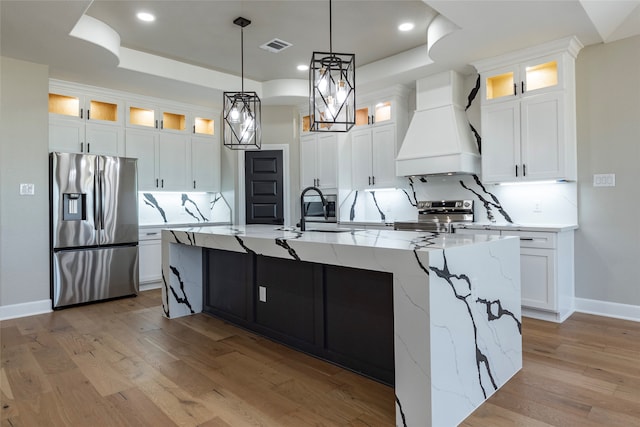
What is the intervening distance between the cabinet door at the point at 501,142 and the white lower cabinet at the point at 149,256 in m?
4.24

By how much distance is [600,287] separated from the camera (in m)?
3.75

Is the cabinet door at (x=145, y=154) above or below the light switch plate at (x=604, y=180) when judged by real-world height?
above

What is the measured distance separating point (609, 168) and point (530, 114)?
89 centimetres

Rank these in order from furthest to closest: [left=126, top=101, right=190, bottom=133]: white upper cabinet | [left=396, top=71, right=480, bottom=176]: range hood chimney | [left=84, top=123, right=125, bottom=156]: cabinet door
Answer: [left=126, top=101, right=190, bottom=133]: white upper cabinet, [left=84, top=123, right=125, bottom=156]: cabinet door, [left=396, top=71, right=480, bottom=176]: range hood chimney

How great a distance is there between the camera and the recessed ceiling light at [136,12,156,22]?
3.61 meters

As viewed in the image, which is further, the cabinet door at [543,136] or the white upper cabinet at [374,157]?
the white upper cabinet at [374,157]

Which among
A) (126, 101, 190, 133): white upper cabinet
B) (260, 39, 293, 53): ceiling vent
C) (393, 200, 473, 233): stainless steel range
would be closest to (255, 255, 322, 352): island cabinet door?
(393, 200, 473, 233): stainless steel range

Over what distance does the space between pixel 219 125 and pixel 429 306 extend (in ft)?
17.9

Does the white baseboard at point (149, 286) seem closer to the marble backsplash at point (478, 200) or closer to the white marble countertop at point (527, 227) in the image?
the marble backsplash at point (478, 200)

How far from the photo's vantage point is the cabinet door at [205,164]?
19.7ft

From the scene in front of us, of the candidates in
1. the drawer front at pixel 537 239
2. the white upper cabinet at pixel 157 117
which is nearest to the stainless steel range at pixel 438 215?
the drawer front at pixel 537 239

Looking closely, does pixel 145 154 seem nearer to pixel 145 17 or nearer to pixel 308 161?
pixel 145 17

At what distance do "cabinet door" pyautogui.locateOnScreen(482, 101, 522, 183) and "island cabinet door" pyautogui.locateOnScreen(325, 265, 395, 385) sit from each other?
2515 mm

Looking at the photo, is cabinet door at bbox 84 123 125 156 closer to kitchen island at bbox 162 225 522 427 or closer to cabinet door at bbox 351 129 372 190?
cabinet door at bbox 351 129 372 190
